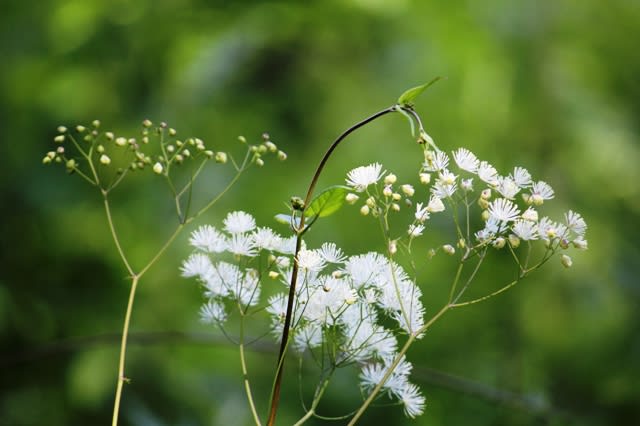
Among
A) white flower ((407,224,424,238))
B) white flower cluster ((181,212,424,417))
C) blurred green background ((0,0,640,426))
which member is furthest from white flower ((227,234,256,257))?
blurred green background ((0,0,640,426))

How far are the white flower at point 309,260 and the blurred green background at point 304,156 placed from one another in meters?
1.07

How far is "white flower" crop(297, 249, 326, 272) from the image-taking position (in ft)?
1.35

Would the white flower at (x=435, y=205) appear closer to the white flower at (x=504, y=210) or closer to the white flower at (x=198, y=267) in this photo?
the white flower at (x=504, y=210)

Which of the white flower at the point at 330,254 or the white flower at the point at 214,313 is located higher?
the white flower at the point at 330,254

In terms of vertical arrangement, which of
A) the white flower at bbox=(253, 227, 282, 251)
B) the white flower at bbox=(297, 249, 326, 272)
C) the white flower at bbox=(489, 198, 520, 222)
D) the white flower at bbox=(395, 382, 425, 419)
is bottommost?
the white flower at bbox=(395, 382, 425, 419)

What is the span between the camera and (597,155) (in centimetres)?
167

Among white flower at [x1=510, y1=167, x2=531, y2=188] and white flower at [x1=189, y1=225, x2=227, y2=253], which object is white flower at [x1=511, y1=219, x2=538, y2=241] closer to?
white flower at [x1=510, y1=167, x2=531, y2=188]

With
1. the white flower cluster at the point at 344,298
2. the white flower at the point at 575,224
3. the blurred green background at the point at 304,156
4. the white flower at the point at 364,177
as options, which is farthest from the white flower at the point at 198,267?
the blurred green background at the point at 304,156

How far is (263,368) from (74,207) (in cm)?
57

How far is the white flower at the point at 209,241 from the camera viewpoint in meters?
0.46

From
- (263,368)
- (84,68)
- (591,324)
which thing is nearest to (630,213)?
(591,324)

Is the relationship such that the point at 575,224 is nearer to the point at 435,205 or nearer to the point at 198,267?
the point at 435,205

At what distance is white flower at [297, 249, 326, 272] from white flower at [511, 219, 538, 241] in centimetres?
12

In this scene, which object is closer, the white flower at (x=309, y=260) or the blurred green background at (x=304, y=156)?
the white flower at (x=309, y=260)
